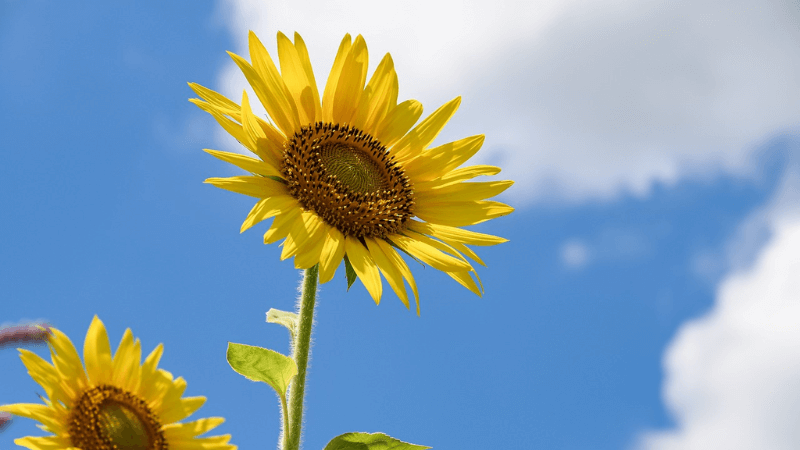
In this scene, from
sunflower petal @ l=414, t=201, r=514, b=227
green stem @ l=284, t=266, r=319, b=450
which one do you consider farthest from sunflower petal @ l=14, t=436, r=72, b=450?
sunflower petal @ l=414, t=201, r=514, b=227

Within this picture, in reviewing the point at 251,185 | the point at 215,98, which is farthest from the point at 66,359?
the point at 215,98

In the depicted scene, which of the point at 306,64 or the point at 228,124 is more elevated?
the point at 306,64

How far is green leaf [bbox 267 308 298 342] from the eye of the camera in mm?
3158

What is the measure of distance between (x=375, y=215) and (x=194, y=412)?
4.92 ft

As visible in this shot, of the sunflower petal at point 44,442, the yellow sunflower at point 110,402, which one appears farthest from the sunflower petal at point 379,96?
the sunflower petal at point 44,442

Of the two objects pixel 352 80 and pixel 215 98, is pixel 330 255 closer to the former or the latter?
pixel 215 98

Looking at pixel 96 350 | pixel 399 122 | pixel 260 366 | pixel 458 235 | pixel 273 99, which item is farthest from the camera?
pixel 399 122

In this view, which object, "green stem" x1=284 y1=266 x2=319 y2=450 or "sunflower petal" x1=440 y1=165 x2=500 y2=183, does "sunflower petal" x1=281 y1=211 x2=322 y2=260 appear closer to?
"green stem" x1=284 y1=266 x2=319 y2=450

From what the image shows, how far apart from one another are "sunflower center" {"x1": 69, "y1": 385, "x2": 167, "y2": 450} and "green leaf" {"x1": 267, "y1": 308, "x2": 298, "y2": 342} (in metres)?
0.87

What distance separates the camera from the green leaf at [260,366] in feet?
8.99

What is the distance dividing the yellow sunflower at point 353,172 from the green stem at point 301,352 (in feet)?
0.49

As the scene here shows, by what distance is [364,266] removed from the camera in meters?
3.01

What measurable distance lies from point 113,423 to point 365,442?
93 cm

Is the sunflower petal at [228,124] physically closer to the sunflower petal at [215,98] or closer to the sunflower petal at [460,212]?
the sunflower petal at [215,98]
